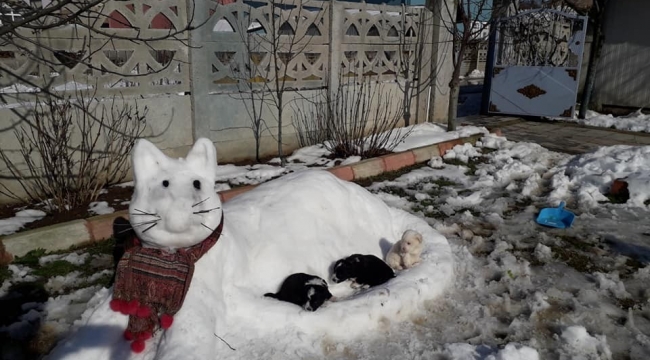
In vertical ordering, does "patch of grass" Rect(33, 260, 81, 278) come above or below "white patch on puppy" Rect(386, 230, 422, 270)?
below

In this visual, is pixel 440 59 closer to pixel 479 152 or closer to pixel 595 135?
pixel 479 152

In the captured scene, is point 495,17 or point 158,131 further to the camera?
point 495,17

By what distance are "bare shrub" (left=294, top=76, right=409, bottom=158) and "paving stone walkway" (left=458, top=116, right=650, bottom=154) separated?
2.80m

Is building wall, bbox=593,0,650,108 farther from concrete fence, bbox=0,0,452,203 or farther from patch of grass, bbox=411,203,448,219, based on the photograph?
patch of grass, bbox=411,203,448,219

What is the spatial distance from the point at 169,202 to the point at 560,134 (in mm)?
9464

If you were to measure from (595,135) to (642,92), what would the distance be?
10.2ft

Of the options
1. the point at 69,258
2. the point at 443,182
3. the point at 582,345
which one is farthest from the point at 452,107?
the point at 69,258

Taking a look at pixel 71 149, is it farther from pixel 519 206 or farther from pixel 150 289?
pixel 519 206

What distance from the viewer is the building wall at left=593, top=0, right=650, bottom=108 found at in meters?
11.9

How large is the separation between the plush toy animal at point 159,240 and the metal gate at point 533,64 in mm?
9725

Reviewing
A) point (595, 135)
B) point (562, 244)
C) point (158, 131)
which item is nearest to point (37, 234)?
point (158, 131)

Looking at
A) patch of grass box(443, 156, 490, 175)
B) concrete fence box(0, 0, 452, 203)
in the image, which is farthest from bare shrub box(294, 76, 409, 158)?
patch of grass box(443, 156, 490, 175)

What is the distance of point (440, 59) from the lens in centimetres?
983

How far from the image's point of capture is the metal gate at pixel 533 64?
423 inches
